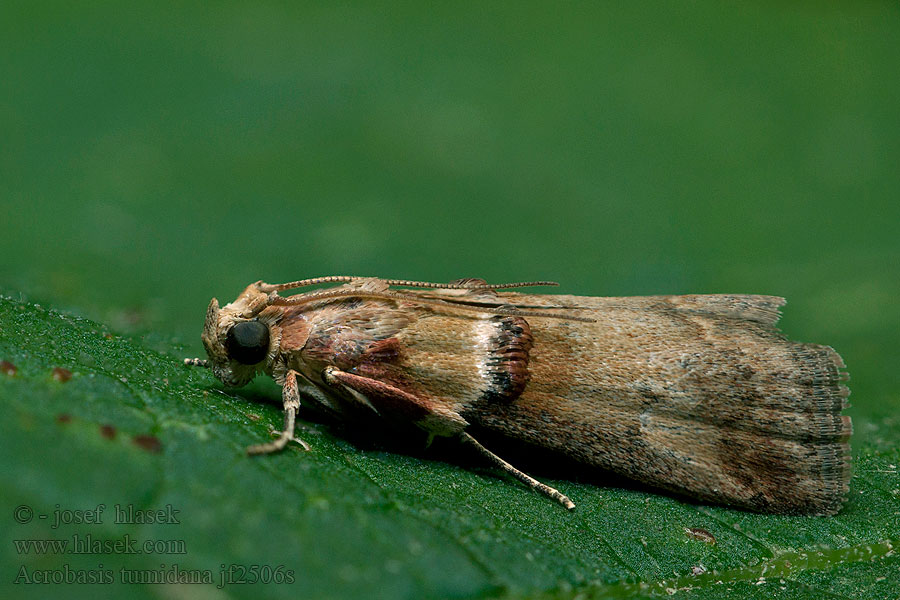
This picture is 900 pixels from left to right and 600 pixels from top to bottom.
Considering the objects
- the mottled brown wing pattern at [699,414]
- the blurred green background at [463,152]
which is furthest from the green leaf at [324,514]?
the blurred green background at [463,152]

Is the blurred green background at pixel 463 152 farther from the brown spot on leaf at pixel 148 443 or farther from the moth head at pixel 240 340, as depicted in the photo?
the brown spot on leaf at pixel 148 443

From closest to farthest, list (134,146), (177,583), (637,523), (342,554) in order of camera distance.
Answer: (177,583) < (342,554) < (637,523) < (134,146)

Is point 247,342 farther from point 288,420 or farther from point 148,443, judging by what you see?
point 148,443

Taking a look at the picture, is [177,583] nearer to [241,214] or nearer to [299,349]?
[299,349]

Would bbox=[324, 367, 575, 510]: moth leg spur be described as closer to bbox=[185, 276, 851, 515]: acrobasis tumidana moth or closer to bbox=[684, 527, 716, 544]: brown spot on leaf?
bbox=[185, 276, 851, 515]: acrobasis tumidana moth

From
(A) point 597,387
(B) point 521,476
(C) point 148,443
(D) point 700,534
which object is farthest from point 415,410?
(C) point 148,443

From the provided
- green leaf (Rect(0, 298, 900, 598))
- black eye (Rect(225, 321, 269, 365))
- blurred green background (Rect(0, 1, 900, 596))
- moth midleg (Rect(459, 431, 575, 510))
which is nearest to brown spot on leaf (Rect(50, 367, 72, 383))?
green leaf (Rect(0, 298, 900, 598))

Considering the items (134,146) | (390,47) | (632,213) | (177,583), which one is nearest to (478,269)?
(632,213)

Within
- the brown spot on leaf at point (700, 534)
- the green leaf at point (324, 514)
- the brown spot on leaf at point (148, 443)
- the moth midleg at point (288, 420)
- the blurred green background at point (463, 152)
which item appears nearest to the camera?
the green leaf at point (324, 514)
